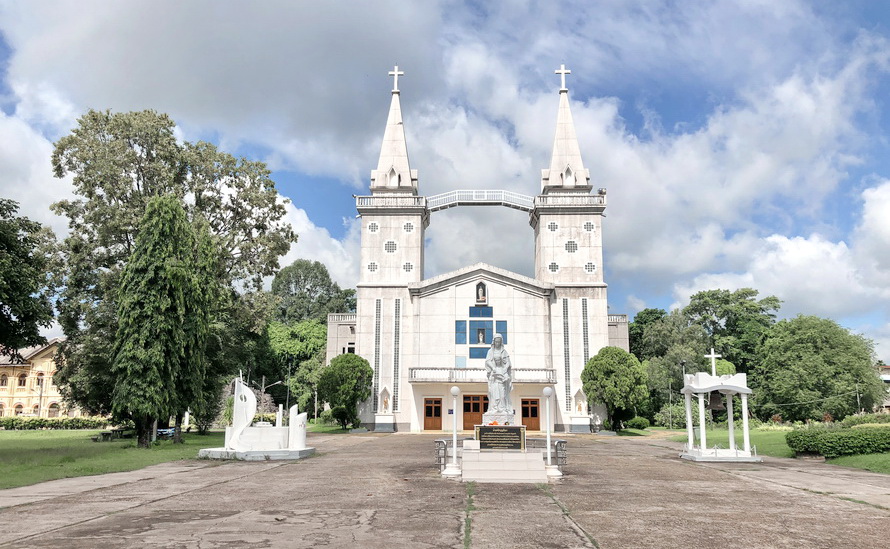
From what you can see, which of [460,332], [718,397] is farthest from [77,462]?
[460,332]

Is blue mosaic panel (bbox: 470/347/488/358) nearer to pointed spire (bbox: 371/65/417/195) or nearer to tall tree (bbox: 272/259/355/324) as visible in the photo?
pointed spire (bbox: 371/65/417/195)

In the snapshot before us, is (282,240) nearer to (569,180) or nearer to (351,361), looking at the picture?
(351,361)

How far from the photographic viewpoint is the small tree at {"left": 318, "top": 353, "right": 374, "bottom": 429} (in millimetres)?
40281

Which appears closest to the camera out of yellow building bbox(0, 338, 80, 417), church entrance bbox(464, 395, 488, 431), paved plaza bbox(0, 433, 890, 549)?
paved plaza bbox(0, 433, 890, 549)

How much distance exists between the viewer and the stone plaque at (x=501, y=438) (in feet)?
50.1

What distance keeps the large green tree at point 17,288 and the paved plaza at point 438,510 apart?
31.1 feet

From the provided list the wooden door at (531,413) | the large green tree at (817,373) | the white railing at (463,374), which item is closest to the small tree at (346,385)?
the white railing at (463,374)

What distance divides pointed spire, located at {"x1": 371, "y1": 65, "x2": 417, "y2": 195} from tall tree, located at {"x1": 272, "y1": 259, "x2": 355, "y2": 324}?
29720mm

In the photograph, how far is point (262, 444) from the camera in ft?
68.8

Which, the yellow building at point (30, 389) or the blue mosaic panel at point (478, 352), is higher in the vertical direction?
the blue mosaic panel at point (478, 352)

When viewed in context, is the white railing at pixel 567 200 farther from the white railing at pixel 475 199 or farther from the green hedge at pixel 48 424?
the green hedge at pixel 48 424

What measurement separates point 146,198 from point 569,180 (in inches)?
1100

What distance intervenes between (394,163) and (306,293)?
3236 cm

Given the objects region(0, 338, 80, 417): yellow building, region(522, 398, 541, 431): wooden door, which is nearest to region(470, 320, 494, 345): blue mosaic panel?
region(522, 398, 541, 431): wooden door
